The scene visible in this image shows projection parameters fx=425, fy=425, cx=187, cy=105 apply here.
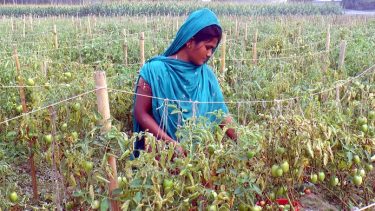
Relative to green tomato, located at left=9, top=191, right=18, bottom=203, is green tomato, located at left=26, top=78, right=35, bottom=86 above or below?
above

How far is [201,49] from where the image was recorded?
1.86m

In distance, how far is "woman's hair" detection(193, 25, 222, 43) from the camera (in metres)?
1.81

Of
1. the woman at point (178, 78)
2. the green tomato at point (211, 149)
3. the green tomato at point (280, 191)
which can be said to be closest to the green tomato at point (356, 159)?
the green tomato at point (280, 191)

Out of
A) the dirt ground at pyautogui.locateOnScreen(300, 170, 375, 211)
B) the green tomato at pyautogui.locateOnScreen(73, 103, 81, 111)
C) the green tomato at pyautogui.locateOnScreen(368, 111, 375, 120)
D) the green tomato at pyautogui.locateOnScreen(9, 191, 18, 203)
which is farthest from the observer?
the dirt ground at pyautogui.locateOnScreen(300, 170, 375, 211)

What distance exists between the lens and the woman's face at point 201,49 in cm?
185

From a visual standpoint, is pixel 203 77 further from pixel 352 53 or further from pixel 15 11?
pixel 15 11

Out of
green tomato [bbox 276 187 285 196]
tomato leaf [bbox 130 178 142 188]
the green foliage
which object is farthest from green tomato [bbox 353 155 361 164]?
the green foliage

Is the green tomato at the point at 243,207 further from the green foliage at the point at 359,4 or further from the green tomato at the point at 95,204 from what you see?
the green foliage at the point at 359,4

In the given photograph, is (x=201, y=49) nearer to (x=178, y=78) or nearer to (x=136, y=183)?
(x=178, y=78)

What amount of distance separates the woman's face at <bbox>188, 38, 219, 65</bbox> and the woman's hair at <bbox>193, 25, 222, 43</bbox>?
14 millimetres

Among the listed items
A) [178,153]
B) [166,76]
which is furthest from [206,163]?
[166,76]

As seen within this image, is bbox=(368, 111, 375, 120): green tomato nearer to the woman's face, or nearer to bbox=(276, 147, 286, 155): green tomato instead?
bbox=(276, 147, 286, 155): green tomato

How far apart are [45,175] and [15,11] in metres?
15.4

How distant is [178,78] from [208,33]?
0.24m
